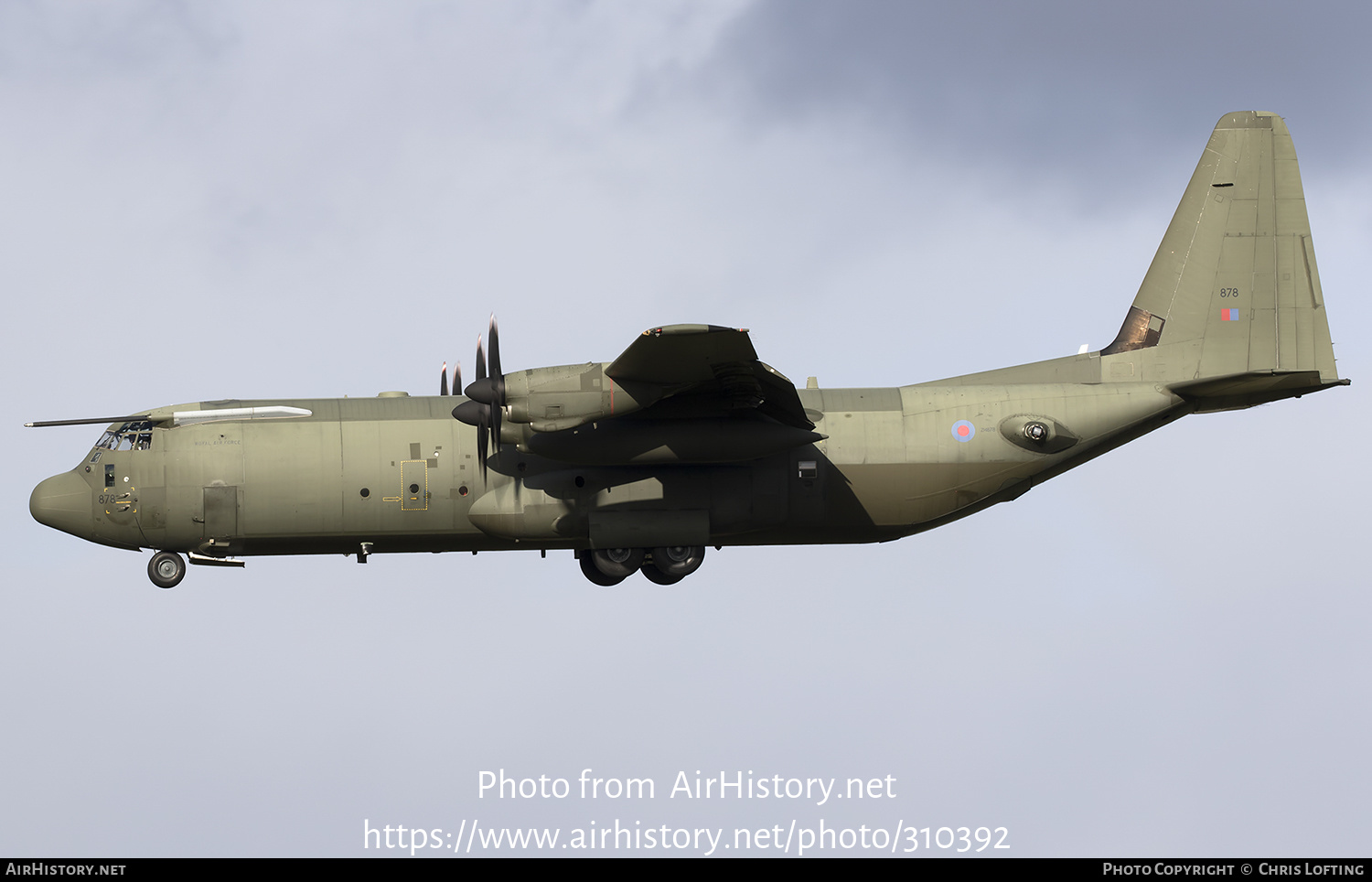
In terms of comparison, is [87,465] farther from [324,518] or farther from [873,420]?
[873,420]

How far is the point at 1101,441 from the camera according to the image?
29.7 meters

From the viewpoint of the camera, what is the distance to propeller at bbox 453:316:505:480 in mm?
26484

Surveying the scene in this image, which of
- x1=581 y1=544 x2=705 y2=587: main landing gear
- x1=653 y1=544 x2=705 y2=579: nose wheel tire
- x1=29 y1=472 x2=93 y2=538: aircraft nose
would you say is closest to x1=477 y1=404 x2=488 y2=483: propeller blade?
x1=581 y1=544 x2=705 y2=587: main landing gear

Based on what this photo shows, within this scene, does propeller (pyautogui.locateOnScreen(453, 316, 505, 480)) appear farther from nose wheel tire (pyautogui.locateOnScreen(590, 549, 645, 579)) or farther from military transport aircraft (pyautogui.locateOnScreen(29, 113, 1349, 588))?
nose wheel tire (pyautogui.locateOnScreen(590, 549, 645, 579))

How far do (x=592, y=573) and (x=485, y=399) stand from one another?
4642 mm

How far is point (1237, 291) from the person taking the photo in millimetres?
30516

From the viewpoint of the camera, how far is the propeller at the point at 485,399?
1043 inches

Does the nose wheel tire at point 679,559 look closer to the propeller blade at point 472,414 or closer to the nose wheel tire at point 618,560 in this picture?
the nose wheel tire at point 618,560

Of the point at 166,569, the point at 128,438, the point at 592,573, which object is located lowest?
the point at 592,573

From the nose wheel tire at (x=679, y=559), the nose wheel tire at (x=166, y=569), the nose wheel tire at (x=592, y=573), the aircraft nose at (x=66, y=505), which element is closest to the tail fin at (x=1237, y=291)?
the nose wheel tire at (x=679, y=559)

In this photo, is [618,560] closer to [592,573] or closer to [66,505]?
[592,573]

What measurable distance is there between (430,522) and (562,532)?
2.27m

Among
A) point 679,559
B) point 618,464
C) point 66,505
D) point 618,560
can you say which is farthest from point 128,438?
point 679,559

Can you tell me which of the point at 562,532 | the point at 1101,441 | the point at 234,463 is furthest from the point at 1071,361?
the point at 234,463
